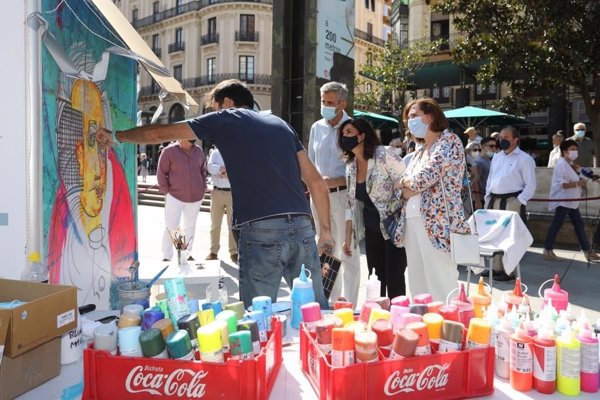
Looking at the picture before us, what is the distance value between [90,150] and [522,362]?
2575 mm

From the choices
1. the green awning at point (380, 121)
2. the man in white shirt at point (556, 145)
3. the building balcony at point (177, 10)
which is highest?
the building balcony at point (177, 10)

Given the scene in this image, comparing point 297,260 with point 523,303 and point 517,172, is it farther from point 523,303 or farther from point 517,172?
point 517,172

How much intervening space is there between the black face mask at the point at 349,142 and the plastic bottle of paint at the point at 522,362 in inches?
91.5

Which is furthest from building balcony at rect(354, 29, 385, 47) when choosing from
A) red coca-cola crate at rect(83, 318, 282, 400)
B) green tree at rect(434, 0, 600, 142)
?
red coca-cola crate at rect(83, 318, 282, 400)

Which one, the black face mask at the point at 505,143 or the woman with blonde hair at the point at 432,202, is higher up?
the black face mask at the point at 505,143

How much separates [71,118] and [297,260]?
1450 mm

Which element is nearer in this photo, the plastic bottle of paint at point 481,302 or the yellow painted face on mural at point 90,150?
the plastic bottle of paint at point 481,302

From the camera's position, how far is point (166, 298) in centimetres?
199

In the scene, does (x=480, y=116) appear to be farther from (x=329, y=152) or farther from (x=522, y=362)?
(x=522, y=362)

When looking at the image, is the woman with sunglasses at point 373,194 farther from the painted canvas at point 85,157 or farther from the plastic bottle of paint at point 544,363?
the plastic bottle of paint at point 544,363

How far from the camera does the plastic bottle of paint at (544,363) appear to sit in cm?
160

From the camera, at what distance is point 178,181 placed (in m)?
6.13

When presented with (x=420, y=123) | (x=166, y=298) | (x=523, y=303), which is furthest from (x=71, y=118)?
(x=523, y=303)

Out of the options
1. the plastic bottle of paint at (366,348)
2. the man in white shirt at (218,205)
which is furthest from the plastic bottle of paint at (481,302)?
the man in white shirt at (218,205)
